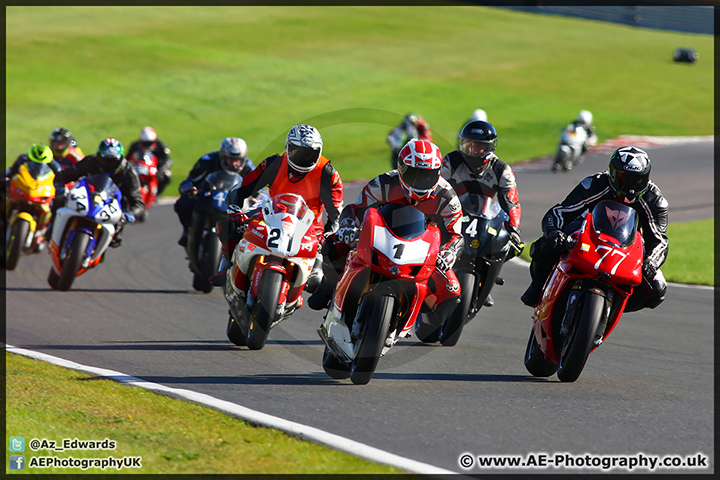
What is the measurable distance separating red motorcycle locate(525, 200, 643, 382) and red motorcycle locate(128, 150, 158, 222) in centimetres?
1354

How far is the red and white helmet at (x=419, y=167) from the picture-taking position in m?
7.33

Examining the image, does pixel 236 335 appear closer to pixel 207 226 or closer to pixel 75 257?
pixel 207 226

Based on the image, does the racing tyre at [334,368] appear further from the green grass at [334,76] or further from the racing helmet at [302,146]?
the green grass at [334,76]

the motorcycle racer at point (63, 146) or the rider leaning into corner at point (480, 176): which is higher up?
the rider leaning into corner at point (480, 176)

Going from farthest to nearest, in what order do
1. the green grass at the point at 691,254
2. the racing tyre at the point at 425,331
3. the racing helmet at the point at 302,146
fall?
the green grass at the point at 691,254, the racing tyre at the point at 425,331, the racing helmet at the point at 302,146

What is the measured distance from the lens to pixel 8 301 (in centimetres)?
1131

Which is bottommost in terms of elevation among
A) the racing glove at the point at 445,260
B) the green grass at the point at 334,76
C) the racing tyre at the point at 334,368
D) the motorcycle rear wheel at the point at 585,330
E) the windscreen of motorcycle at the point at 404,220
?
the green grass at the point at 334,76

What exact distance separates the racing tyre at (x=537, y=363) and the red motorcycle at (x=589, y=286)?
0.10 meters

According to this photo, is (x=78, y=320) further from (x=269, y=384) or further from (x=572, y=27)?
(x=572, y=27)

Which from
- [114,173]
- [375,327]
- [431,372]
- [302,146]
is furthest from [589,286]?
[114,173]

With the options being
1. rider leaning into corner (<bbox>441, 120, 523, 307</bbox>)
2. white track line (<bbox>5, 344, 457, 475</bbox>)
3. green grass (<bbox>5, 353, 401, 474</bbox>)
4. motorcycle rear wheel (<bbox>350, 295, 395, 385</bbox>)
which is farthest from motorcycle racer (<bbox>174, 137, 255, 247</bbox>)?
motorcycle rear wheel (<bbox>350, 295, 395, 385</bbox>)

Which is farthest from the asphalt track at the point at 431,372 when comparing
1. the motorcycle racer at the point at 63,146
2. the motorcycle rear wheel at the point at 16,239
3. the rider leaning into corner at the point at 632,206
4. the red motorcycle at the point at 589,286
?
the motorcycle racer at the point at 63,146

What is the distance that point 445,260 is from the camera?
7.22 meters

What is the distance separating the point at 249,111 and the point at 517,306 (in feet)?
102
